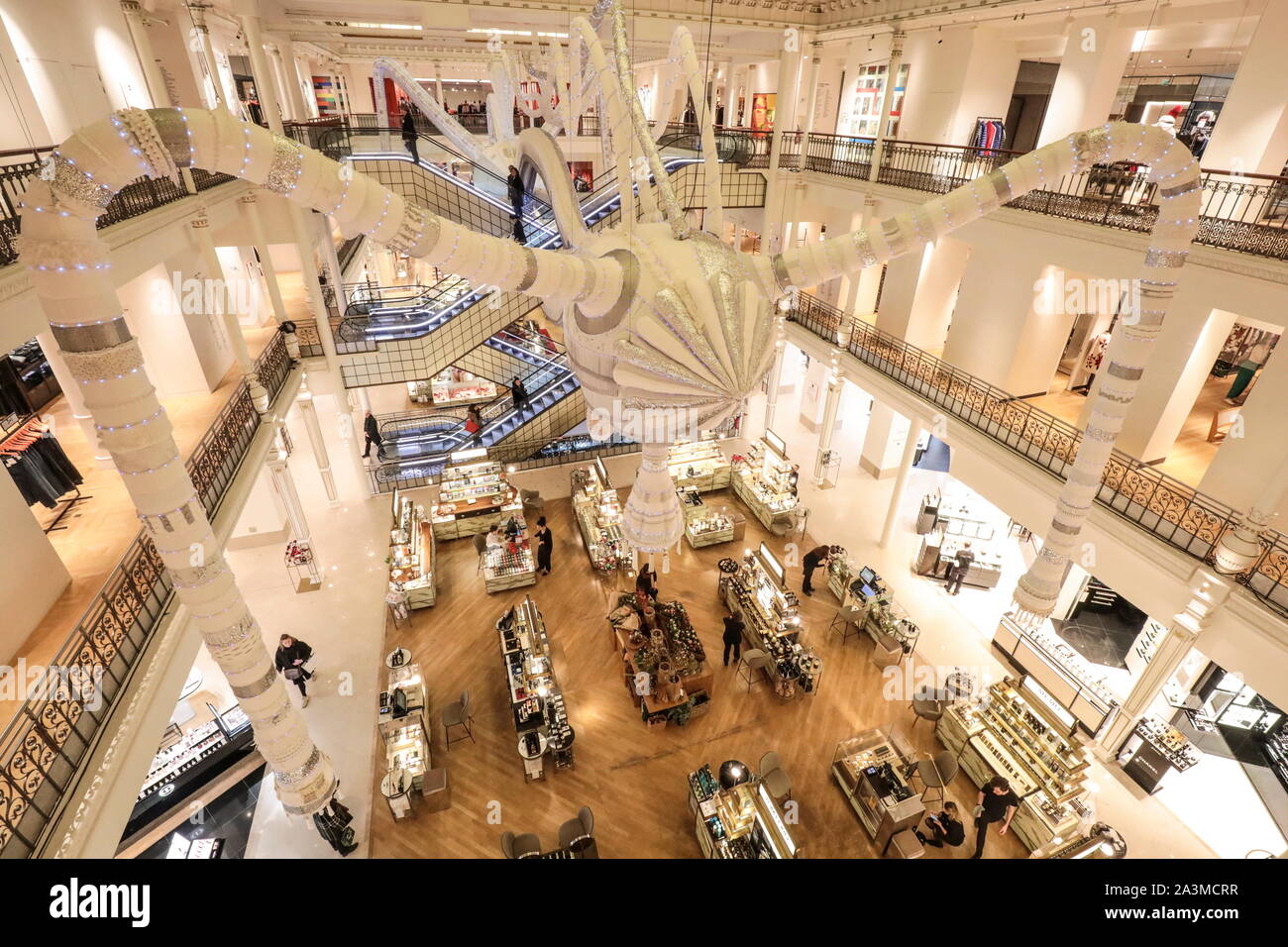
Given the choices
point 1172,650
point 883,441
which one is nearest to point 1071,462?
point 1172,650

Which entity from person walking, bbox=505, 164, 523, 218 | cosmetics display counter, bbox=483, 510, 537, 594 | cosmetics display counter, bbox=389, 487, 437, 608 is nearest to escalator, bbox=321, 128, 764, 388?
person walking, bbox=505, 164, 523, 218

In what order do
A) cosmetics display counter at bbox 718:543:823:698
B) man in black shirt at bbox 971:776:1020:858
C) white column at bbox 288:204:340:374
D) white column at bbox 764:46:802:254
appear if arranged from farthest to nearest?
white column at bbox 764:46:802:254 → white column at bbox 288:204:340:374 → cosmetics display counter at bbox 718:543:823:698 → man in black shirt at bbox 971:776:1020:858

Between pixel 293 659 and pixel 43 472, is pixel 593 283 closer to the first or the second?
pixel 43 472

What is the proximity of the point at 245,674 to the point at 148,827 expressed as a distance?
19.0ft

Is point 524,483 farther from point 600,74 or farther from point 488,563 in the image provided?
point 600,74

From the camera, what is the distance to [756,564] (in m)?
10.3

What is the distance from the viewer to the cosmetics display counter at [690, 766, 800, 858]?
6.39 metres

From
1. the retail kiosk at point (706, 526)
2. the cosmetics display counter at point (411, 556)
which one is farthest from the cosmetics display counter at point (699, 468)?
the cosmetics display counter at point (411, 556)

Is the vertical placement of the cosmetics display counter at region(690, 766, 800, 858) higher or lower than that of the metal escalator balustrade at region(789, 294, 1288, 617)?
lower

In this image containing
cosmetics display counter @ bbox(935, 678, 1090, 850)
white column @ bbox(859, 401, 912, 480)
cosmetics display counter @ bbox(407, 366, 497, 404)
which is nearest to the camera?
cosmetics display counter @ bbox(935, 678, 1090, 850)

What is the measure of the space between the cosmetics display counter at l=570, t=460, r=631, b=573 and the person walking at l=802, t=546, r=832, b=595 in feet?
10.1

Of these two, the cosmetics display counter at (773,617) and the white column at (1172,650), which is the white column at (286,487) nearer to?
the cosmetics display counter at (773,617)

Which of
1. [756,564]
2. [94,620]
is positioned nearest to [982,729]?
[756,564]

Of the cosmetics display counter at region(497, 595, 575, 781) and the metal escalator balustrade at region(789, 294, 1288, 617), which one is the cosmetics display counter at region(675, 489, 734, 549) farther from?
the metal escalator balustrade at region(789, 294, 1288, 617)
